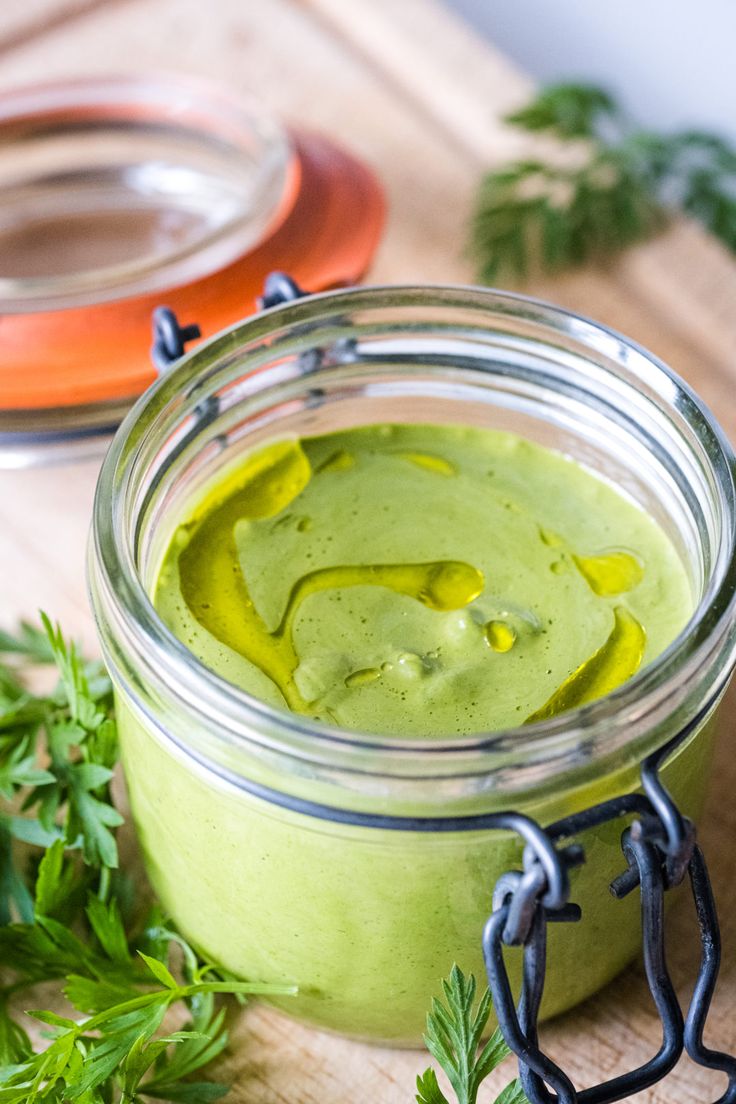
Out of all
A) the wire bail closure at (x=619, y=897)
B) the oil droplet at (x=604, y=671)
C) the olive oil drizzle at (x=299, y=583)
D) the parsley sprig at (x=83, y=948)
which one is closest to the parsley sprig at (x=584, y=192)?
the olive oil drizzle at (x=299, y=583)

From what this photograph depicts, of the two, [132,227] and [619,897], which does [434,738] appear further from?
[132,227]

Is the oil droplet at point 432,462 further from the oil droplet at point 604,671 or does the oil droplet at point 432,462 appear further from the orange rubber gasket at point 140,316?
the orange rubber gasket at point 140,316

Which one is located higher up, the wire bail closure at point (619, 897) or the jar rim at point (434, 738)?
the jar rim at point (434, 738)

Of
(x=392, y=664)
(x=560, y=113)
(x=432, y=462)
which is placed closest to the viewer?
(x=392, y=664)

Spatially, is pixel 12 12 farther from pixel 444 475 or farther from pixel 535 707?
pixel 535 707

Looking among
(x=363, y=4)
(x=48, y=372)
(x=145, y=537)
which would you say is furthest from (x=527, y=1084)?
(x=363, y=4)

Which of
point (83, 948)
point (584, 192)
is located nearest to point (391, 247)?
point (584, 192)
